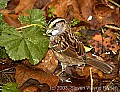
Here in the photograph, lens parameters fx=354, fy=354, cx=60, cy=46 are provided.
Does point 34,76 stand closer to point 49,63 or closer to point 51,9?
point 49,63

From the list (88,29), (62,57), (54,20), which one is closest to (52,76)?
(62,57)

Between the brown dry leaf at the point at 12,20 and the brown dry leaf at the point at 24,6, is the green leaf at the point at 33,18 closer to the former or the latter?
the brown dry leaf at the point at 12,20

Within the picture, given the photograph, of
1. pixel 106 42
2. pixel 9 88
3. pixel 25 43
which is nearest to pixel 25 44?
pixel 25 43

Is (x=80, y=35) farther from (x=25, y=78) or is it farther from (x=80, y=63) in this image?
(x=25, y=78)

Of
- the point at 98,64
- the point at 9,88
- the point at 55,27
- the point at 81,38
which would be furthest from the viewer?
the point at 81,38

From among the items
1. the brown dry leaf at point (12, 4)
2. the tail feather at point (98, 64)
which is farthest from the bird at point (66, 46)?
the brown dry leaf at point (12, 4)
